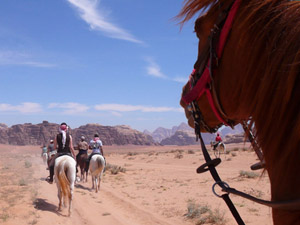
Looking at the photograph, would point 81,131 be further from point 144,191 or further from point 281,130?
point 281,130

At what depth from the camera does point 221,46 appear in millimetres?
1552

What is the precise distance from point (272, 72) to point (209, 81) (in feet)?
1.46

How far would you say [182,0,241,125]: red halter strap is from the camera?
1.49m

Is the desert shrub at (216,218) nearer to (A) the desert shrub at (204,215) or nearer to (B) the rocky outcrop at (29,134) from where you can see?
(A) the desert shrub at (204,215)

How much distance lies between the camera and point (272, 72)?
1.28 meters

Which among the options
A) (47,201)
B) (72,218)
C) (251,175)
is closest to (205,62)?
(72,218)

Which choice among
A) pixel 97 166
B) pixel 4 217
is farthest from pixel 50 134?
pixel 4 217

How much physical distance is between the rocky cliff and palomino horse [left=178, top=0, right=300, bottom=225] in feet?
381

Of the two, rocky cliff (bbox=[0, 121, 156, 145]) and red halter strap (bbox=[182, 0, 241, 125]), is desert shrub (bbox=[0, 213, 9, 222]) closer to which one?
red halter strap (bbox=[182, 0, 241, 125])

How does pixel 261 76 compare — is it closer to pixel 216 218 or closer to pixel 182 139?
pixel 216 218

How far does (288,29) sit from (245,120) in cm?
59

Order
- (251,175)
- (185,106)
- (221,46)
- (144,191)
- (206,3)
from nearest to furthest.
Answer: (221,46)
(206,3)
(185,106)
(144,191)
(251,175)

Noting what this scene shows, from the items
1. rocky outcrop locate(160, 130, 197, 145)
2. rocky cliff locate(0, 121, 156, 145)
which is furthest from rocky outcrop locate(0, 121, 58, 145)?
rocky outcrop locate(160, 130, 197, 145)

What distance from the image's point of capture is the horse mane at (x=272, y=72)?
1203 millimetres
